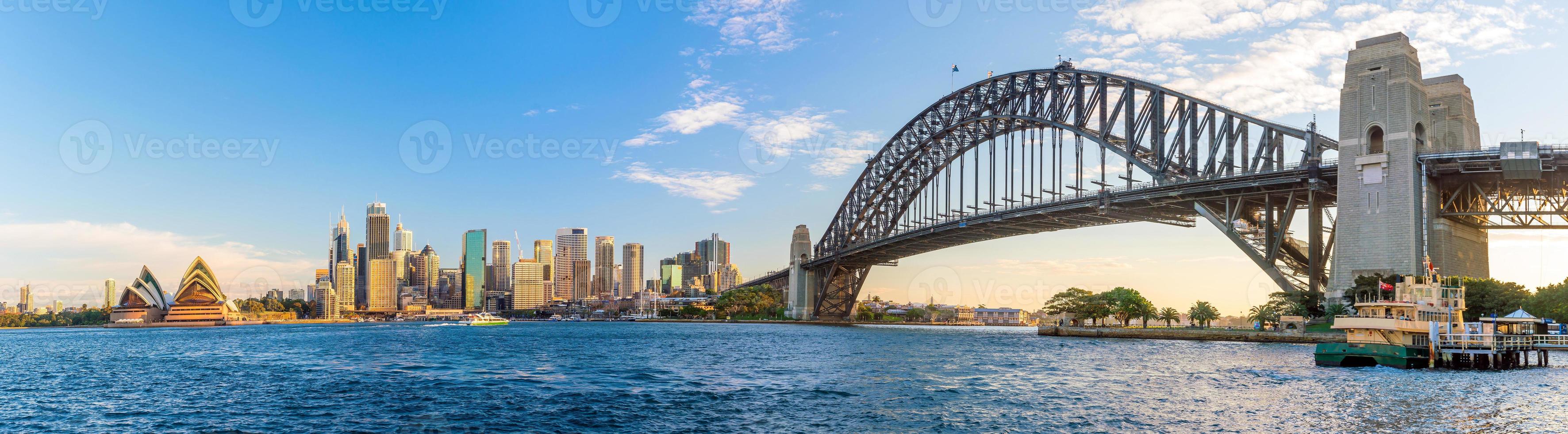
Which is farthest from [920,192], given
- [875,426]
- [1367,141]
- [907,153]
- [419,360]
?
[875,426]

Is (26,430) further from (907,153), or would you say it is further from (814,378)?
(907,153)

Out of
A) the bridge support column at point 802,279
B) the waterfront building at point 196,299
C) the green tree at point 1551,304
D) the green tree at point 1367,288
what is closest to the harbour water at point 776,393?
the green tree at point 1367,288

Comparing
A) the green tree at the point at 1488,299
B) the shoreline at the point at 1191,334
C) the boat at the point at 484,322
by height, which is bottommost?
the boat at the point at 484,322

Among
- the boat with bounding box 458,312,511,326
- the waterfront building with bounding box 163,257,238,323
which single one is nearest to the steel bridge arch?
the boat with bounding box 458,312,511,326

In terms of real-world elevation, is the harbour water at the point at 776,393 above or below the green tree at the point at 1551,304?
below

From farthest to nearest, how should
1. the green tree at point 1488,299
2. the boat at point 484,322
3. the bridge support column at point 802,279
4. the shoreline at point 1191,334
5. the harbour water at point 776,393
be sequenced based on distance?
1. the boat at point 484,322
2. the bridge support column at point 802,279
3. the shoreline at point 1191,334
4. the green tree at point 1488,299
5. the harbour water at point 776,393

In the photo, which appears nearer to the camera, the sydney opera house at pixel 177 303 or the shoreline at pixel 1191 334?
the shoreline at pixel 1191 334

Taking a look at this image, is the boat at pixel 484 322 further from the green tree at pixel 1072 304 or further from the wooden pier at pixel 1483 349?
the wooden pier at pixel 1483 349
